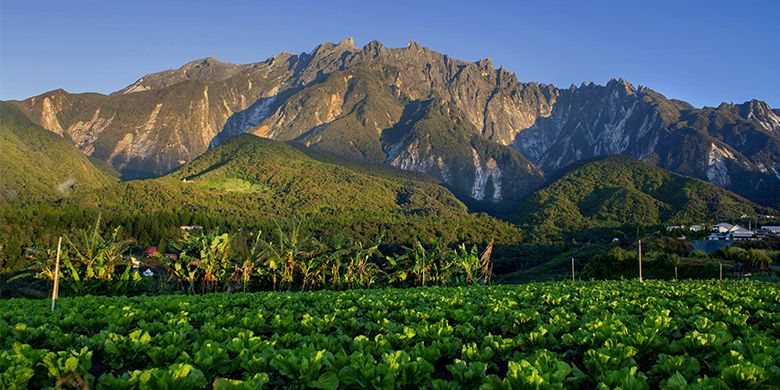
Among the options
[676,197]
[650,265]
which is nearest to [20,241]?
[650,265]

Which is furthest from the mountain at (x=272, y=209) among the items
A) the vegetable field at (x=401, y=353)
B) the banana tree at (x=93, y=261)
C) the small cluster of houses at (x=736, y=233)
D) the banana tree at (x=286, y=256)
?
the vegetable field at (x=401, y=353)

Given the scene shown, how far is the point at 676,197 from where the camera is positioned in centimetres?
16838

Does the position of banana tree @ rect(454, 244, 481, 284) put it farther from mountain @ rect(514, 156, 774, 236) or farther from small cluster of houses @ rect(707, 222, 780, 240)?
mountain @ rect(514, 156, 774, 236)

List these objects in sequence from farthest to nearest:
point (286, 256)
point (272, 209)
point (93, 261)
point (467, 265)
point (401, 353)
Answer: point (272, 209) < point (467, 265) < point (286, 256) < point (93, 261) < point (401, 353)

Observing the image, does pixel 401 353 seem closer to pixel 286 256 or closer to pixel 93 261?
pixel 93 261

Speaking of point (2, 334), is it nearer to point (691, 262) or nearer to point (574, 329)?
point (574, 329)

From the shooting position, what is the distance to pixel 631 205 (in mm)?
162125

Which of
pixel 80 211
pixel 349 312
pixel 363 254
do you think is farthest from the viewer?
pixel 80 211

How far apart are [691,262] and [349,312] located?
60.5 metres

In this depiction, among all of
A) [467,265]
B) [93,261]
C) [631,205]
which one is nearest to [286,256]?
[93,261]

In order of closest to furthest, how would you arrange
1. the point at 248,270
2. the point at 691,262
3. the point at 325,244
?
the point at 248,270, the point at 325,244, the point at 691,262

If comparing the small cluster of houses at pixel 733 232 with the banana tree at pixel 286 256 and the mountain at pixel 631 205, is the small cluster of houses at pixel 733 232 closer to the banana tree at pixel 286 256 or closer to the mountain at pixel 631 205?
the mountain at pixel 631 205

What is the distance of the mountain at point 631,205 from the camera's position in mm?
152500

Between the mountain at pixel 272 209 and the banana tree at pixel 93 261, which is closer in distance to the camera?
the banana tree at pixel 93 261
